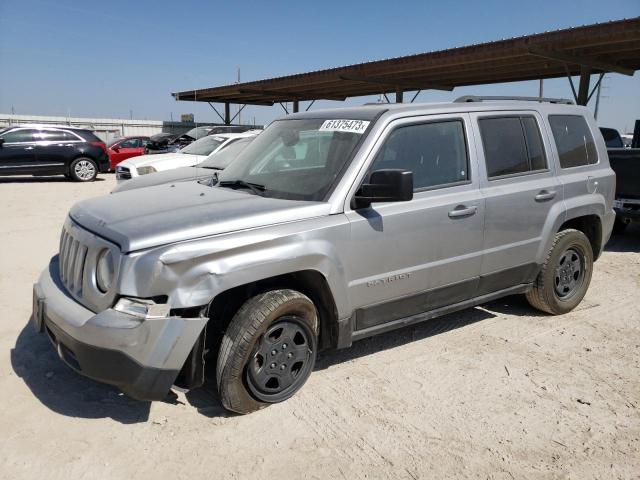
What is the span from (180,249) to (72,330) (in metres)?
0.75

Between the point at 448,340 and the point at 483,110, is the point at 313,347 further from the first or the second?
the point at 483,110

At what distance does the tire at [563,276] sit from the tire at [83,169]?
14.4 metres

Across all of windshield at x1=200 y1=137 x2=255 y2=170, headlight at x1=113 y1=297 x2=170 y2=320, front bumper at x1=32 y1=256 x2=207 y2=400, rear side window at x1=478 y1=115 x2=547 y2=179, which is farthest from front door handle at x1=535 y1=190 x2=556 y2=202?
windshield at x1=200 y1=137 x2=255 y2=170

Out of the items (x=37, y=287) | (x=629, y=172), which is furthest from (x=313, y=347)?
(x=629, y=172)

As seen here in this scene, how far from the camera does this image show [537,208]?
14.5 ft

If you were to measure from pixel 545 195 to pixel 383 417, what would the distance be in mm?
2449

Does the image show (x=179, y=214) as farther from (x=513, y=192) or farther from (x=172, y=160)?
(x=172, y=160)

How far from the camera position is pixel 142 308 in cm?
270

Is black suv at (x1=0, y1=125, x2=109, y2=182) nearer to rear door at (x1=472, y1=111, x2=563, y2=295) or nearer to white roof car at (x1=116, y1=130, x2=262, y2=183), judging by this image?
white roof car at (x1=116, y1=130, x2=262, y2=183)

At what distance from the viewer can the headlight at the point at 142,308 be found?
2.68m

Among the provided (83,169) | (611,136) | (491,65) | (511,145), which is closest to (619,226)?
(611,136)

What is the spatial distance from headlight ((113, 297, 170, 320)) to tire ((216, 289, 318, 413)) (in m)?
0.47

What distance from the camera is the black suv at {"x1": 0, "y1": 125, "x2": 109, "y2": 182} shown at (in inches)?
585

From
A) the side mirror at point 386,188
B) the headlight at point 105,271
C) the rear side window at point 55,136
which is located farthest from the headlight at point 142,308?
the rear side window at point 55,136
